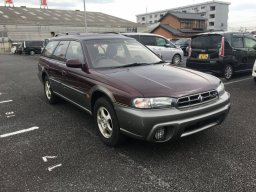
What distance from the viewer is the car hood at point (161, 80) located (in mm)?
3258

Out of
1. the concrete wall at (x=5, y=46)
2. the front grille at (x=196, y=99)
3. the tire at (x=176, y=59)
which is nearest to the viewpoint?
the front grille at (x=196, y=99)

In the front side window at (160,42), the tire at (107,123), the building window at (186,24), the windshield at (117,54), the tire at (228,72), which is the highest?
the building window at (186,24)

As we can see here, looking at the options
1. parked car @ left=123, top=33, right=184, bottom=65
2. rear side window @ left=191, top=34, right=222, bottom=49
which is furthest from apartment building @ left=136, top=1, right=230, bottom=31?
rear side window @ left=191, top=34, right=222, bottom=49

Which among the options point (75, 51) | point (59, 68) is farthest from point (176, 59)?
point (75, 51)

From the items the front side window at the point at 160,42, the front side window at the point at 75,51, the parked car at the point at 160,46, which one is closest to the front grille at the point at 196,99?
the front side window at the point at 75,51

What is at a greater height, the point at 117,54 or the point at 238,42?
the point at 238,42

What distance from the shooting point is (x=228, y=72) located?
338 inches

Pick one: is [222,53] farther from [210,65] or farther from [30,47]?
[30,47]

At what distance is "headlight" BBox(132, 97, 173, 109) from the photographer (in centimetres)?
315

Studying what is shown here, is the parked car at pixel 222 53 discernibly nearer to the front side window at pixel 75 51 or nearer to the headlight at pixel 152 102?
the front side window at pixel 75 51

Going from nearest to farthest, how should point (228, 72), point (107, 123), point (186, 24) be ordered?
point (107, 123) → point (228, 72) → point (186, 24)

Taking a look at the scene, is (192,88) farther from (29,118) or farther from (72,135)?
(29,118)

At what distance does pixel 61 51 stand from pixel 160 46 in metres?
7.99

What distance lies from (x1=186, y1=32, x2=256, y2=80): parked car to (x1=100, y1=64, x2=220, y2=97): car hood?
4.64 meters
